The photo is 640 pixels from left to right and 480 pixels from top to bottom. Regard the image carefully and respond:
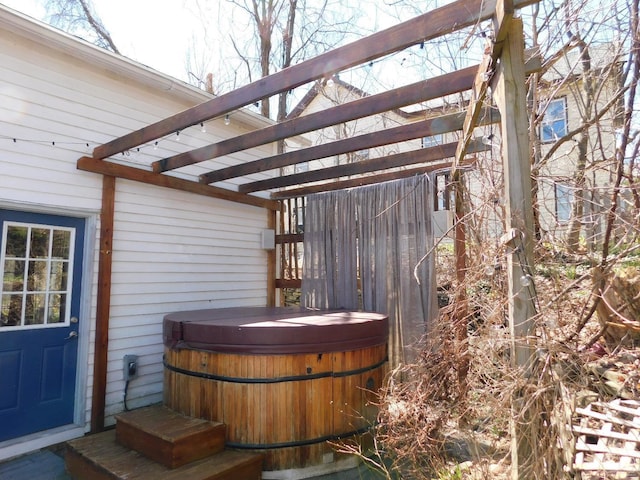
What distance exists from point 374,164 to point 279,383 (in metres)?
2.50

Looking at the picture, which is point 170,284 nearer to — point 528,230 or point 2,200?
point 2,200

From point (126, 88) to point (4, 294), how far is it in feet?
7.38

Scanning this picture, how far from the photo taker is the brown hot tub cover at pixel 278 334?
301 centimetres

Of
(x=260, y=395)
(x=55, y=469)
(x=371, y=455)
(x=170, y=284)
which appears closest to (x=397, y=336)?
(x=371, y=455)

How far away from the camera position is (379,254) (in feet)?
15.5

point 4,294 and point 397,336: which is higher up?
point 4,294

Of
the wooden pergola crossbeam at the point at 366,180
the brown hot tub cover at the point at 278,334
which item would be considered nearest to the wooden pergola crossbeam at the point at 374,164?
the wooden pergola crossbeam at the point at 366,180

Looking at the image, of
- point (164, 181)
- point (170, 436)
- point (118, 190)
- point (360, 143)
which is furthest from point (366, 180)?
point (170, 436)

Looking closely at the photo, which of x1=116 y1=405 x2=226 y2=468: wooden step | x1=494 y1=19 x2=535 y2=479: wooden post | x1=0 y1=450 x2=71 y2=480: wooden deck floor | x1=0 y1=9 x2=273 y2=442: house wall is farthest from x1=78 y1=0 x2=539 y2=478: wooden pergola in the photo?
x1=116 y1=405 x2=226 y2=468: wooden step

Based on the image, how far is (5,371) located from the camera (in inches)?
A: 128

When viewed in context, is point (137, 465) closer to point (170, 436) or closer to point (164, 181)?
point (170, 436)

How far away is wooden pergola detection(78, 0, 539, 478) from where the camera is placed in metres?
1.74

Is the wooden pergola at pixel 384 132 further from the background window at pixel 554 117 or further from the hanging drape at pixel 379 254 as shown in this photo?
the background window at pixel 554 117

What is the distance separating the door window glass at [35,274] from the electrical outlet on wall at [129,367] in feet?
2.26
